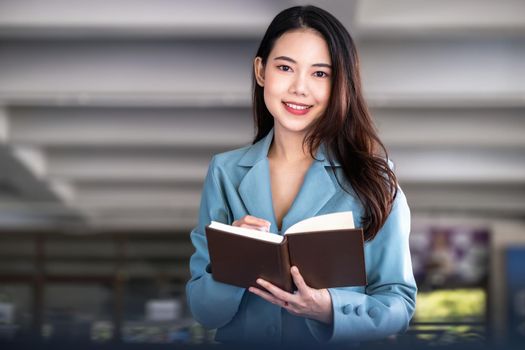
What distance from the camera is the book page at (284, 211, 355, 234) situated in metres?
1.49

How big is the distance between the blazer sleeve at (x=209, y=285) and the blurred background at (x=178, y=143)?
6 cm

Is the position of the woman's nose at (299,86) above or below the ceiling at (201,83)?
below

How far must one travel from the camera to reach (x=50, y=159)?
11.0 m

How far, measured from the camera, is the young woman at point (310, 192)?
1.52 meters

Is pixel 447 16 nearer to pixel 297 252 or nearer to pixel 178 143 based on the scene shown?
pixel 178 143

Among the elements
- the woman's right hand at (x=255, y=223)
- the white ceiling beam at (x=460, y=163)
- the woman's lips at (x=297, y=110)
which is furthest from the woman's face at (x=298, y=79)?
the white ceiling beam at (x=460, y=163)

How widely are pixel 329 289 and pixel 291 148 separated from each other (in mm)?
310

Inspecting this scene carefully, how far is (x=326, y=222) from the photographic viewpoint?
149 cm

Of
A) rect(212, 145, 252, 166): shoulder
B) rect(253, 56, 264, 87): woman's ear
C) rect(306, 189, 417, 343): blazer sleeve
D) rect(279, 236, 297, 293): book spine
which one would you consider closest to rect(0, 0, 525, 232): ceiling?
rect(253, 56, 264, 87): woman's ear

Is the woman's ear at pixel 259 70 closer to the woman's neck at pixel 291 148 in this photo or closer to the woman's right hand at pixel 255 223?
the woman's neck at pixel 291 148

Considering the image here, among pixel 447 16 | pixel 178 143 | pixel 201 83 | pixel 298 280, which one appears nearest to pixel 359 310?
pixel 298 280

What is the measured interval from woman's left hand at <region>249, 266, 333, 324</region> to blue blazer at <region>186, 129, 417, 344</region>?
2 cm

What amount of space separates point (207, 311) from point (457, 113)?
24.9ft

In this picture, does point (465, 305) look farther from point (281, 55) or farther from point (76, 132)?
point (281, 55)
